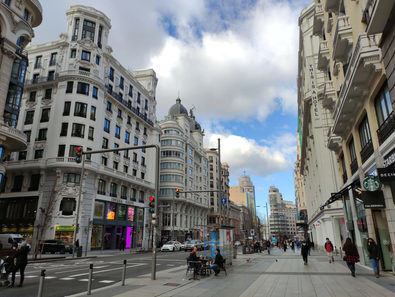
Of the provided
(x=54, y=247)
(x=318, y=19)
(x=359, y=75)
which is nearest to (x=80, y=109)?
(x=54, y=247)

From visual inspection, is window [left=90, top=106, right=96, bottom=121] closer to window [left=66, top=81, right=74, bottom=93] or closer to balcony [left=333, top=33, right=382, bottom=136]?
window [left=66, top=81, right=74, bottom=93]

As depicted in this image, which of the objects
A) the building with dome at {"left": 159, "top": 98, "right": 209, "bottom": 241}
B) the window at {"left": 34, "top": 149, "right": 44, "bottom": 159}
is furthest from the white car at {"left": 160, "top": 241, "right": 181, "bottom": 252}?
the window at {"left": 34, "top": 149, "right": 44, "bottom": 159}

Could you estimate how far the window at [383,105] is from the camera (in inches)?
452

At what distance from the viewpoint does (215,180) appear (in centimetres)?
10075

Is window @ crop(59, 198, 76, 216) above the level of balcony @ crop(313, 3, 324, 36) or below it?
below

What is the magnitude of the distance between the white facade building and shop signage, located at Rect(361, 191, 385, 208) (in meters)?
30.9

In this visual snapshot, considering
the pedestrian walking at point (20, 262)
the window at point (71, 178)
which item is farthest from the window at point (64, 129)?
the pedestrian walking at point (20, 262)

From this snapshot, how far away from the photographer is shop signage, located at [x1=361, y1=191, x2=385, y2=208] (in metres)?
12.3

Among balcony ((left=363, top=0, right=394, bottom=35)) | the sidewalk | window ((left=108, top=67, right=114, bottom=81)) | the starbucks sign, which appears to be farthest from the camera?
window ((left=108, top=67, right=114, bottom=81))

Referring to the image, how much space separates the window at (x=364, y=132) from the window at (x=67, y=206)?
108 ft

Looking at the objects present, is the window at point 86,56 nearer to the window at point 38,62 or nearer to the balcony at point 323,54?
the window at point 38,62

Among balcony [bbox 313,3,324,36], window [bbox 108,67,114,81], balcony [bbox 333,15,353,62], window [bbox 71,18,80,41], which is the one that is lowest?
balcony [bbox 333,15,353,62]

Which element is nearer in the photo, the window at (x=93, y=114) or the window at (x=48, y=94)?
the window at (x=93, y=114)

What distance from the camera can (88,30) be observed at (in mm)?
42719
